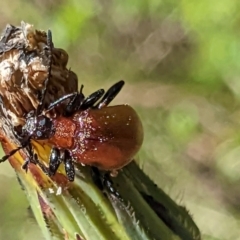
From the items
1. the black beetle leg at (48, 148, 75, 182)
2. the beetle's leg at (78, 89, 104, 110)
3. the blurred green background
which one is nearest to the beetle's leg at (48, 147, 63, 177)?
the black beetle leg at (48, 148, 75, 182)

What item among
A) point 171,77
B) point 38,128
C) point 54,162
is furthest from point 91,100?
point 171,77

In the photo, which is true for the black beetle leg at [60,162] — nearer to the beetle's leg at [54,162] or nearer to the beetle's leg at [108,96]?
the beetle's leg at [54,162]

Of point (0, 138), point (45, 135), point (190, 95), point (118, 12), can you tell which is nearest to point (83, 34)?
point (118, 12)

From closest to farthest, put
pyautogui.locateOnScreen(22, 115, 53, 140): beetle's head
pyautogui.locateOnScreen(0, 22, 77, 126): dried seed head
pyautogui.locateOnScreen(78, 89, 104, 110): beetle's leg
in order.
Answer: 1. pyautogui.locateOnScreen(0, 22, 77, 126): dried seed head
2. pyautogui.locateOnScreen(22, 115, 53, 140): beetle's head
3. pyautogui.locateOnScreen(78, 89, 104, 110): beetle's leg

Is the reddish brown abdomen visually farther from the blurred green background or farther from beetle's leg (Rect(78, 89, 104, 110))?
the blurred green background

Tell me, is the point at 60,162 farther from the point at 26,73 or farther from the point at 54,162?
the point at 26,73

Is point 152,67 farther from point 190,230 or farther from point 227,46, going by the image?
point 190,230

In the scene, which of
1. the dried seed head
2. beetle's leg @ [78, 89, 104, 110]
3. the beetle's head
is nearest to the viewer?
the dried seed head

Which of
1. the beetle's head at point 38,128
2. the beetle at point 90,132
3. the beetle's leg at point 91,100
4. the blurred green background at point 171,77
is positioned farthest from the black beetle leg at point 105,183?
the blurred green background at point 171,77
